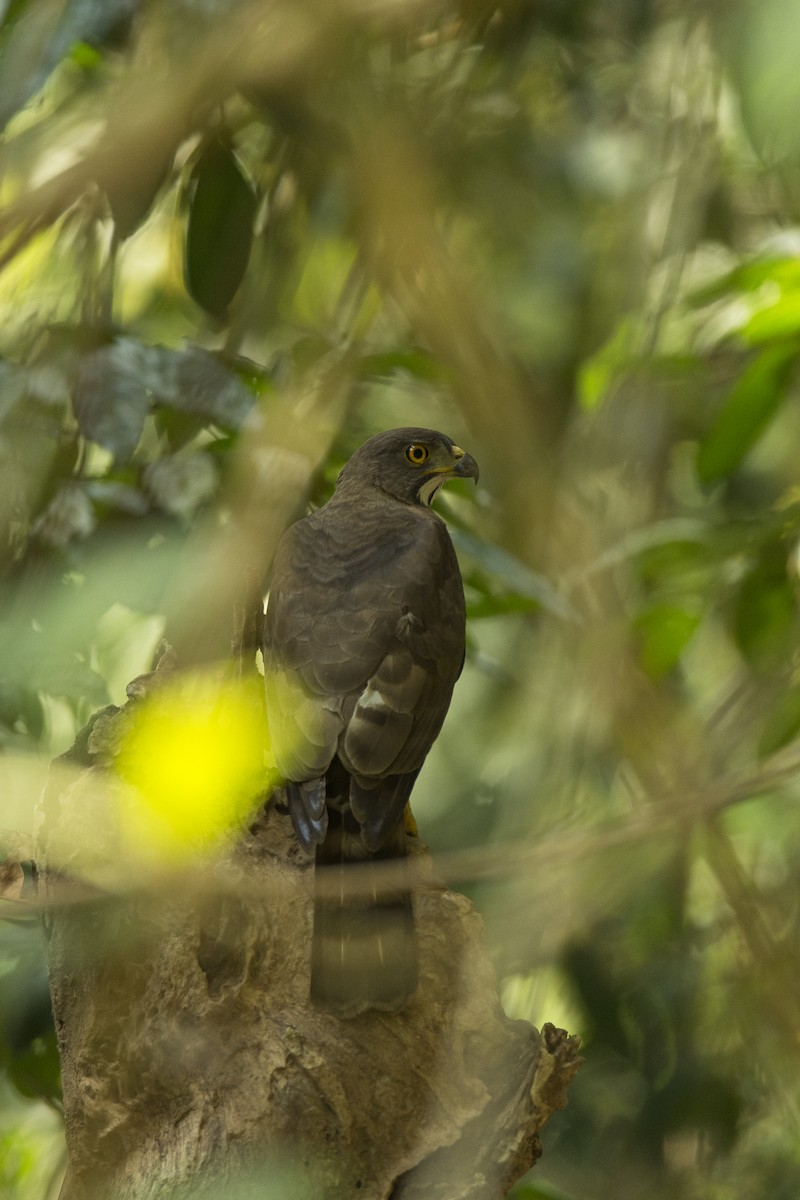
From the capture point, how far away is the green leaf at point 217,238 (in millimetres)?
4312

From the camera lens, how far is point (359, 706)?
3.84 metres

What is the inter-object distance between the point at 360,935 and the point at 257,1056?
38 cm

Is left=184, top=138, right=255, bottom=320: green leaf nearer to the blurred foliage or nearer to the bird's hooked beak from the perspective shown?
the blurred foliage

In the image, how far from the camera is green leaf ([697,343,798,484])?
13.5 ft

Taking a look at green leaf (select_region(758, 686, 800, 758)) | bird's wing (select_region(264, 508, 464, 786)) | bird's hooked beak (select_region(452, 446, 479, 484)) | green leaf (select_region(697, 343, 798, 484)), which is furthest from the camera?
bird's hooked beak (select_region(452, 446, 479, 484))

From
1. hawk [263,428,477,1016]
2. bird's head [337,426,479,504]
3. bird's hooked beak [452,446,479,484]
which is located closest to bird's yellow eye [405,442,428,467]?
bird's head [337,426,479,504]

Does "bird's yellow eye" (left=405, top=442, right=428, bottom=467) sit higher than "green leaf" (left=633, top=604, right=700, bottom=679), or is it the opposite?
"bird's yellow eye" (left=405, top=442, right=428, bottom=467)

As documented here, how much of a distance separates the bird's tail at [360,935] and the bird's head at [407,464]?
179cm

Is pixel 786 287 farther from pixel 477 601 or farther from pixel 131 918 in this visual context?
pixel 131 918

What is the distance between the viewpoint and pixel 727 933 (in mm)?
5848

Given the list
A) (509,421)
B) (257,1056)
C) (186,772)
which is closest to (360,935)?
(257,1056)

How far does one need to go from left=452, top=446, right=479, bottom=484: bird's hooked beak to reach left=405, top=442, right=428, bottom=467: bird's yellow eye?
4.3 inches

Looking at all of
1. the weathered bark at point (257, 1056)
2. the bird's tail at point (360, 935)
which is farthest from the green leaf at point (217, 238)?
the bird's tail at point (360, 935)

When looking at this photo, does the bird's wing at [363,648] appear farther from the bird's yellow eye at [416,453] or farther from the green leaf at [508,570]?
the bird's yellow eye at [416,453]
